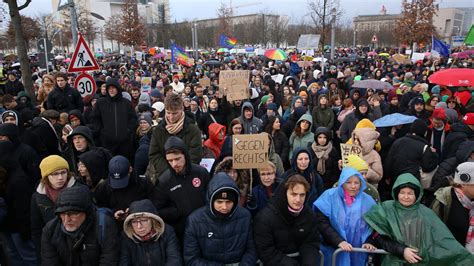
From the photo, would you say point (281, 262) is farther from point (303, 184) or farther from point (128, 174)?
point (128, 174)

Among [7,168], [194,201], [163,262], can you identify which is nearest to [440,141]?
[194,201]

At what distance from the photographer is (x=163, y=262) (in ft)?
10.7

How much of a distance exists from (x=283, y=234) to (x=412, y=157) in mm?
2579

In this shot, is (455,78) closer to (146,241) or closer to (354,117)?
(354,117)

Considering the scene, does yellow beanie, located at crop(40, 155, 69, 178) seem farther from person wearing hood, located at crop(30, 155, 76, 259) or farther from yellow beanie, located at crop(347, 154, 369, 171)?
yellow beanie, located at crop(347, 154, 369, 171)

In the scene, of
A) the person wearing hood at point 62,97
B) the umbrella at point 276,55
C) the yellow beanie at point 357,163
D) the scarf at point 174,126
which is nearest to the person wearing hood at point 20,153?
the scarf at point 174,126

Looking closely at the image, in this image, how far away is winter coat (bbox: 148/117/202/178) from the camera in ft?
14.2

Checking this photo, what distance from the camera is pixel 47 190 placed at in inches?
142

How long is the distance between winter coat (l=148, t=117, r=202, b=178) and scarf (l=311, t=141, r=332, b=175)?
1.93 m

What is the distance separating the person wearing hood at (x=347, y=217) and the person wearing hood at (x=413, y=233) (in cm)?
17

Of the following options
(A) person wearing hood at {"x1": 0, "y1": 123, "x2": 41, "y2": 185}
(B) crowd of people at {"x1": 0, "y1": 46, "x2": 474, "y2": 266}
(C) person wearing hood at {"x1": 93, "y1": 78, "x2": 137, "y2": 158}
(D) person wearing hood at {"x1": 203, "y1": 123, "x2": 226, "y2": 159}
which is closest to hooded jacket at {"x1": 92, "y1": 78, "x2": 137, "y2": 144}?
(C) person wearing hood at {"x1": 93, "y1": 78, "x2": 137, "y2": 158}

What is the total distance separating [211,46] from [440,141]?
6815 centimetres

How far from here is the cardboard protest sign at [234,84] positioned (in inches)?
307

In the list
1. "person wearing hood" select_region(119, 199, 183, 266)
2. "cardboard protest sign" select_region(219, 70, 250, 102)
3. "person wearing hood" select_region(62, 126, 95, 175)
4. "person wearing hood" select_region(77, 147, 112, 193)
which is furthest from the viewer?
"cardboard protest sign" select_region(219, 70, 250, 102)
